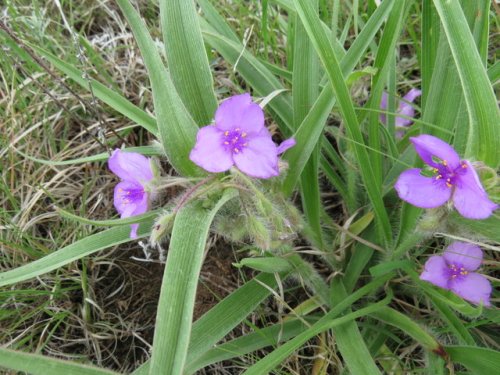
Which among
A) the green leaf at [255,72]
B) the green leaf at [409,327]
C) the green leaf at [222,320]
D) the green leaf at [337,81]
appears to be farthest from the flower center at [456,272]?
the green leaf at [255,72]

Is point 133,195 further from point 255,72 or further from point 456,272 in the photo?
point 456,272

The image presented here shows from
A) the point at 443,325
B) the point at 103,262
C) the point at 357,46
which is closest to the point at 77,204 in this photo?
the point at 103,262

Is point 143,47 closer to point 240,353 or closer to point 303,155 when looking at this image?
point 303,155

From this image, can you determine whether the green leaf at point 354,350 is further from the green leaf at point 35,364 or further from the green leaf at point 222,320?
the green leaf at point 35,364

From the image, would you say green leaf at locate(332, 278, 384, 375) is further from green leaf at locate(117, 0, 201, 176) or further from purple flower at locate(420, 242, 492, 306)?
green leaf at locate(117, 0, 201, 176)

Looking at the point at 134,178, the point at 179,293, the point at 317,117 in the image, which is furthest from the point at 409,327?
the point at 134,178

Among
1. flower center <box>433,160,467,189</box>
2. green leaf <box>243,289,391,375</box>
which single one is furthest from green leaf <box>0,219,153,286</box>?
flower center <box>433,160,467,189</box>
